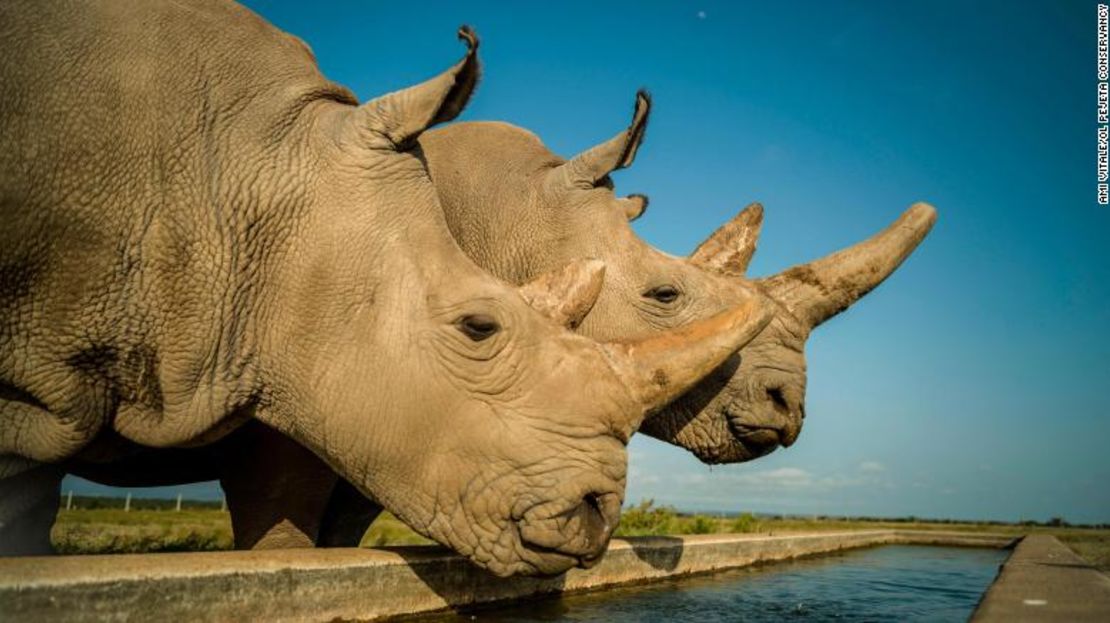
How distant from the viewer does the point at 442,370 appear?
406 cm

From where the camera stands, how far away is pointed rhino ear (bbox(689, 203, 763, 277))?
23.9 feet

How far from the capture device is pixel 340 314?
13.7ft

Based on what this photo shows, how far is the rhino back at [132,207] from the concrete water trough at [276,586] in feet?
3.04

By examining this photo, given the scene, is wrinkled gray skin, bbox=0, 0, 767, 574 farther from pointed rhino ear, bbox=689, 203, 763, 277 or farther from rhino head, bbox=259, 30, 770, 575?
pointed rhino ear, bbox=689, 203, 763, 277

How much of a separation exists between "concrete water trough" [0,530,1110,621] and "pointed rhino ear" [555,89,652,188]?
2.81 metres

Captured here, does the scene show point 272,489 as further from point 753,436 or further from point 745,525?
point 745,525

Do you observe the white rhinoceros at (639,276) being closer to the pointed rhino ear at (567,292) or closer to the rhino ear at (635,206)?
the rhino ear at (635,206)

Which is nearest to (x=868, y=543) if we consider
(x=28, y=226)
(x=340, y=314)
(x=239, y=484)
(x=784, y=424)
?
(x=784, y=424)

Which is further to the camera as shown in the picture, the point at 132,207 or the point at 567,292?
the point at 567,292

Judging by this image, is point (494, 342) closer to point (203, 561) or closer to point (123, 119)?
point (203, 561)

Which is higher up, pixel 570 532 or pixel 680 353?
pixel 680 353

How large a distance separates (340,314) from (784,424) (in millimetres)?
3435

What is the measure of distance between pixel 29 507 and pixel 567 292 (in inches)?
128

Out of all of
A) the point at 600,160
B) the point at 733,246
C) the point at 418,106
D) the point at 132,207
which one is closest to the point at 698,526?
the point at 733,246
